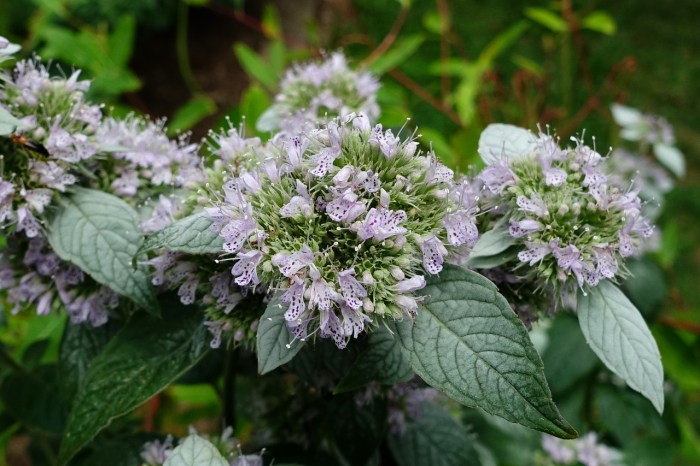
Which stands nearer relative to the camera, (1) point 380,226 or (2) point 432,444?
(1) point 380,226

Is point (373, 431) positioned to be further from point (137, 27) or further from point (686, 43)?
point (686, 43)

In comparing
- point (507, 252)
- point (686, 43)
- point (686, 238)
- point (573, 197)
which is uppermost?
point (686, 43)

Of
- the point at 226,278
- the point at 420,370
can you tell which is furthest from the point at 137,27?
the point at 420,370

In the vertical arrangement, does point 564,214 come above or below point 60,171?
above

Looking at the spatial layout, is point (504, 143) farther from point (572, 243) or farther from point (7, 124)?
point (7, 124)

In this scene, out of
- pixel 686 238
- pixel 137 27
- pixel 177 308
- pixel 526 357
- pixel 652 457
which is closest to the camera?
pixel 526 357

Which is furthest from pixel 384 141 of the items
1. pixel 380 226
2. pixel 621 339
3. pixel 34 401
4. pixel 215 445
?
pixel 34 401

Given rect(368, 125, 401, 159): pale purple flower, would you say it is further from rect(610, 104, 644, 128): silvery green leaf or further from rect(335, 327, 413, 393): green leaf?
rect(610, 104, 644, 128): silvery green leaf
